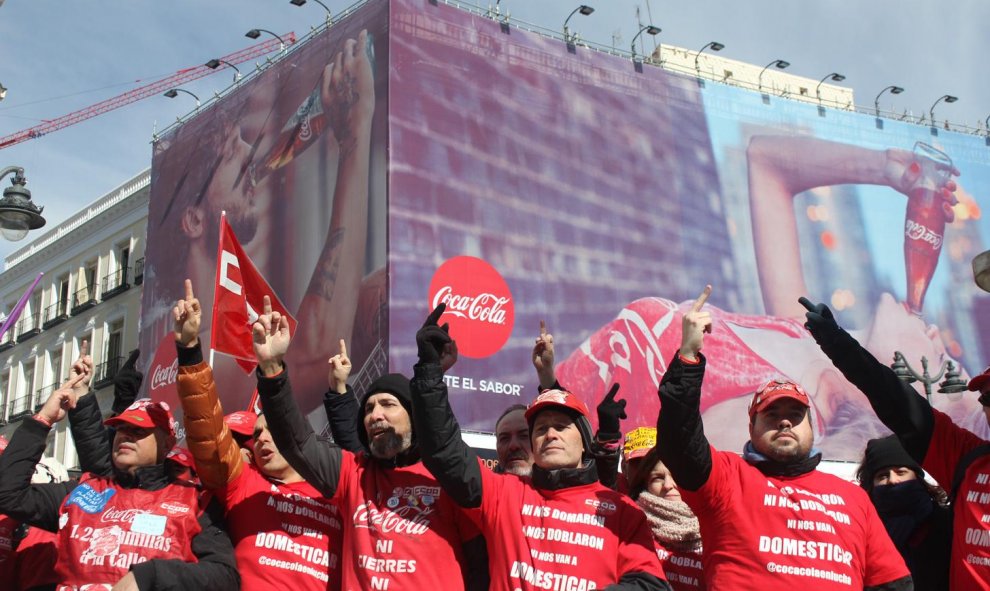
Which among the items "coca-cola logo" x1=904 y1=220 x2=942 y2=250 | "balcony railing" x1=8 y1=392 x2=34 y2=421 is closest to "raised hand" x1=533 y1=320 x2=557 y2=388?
"coca-cola logo" x1=904 y1=220 x2=942 y2=250

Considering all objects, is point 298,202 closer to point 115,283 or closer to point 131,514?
→ point 115,283

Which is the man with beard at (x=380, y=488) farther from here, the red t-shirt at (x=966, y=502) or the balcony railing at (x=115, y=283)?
the balcony railing at (x=115, y=283)

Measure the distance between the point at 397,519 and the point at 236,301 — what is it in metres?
3.73

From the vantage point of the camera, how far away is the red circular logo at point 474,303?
70.0ft

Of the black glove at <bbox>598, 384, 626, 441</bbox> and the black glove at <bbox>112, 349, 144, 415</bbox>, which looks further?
the black glove at <bbox>112, 349, 144, 415</bbox>

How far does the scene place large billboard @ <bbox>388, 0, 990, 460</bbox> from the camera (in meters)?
21.9

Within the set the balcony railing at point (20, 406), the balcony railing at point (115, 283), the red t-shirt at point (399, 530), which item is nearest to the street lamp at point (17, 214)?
the red t-shirt at point (399, 530)

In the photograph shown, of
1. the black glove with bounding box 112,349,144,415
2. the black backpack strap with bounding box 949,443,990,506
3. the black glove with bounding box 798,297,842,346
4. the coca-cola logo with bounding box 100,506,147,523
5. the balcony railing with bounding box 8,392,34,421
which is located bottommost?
the coca-cola logo with bounding box 100,506,147,523

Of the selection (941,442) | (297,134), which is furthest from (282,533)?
(297,134)

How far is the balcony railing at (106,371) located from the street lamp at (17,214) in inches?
822

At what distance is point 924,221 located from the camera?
29047 millimetres

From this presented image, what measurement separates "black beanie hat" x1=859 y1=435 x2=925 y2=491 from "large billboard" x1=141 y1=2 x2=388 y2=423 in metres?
15.4

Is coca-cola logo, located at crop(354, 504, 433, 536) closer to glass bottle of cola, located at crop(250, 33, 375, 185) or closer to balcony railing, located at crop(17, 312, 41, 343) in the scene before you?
glass bottle of cola, located at crop(250, 33, 375, 185)

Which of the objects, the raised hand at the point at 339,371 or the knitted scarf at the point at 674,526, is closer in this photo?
the knitted scarf at the point at 674,526
